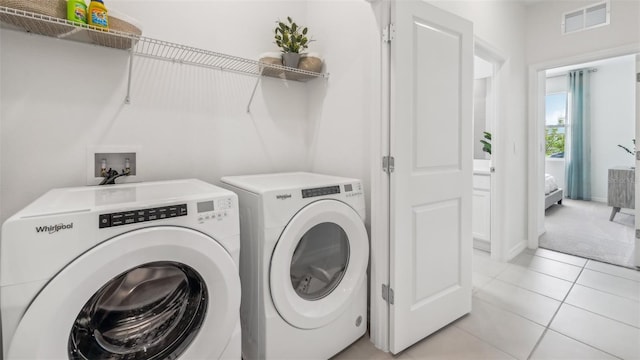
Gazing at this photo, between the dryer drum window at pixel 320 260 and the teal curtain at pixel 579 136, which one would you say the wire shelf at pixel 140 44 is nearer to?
the dryer drum window at pixel 320 260

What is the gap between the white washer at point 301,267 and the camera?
1226 mm

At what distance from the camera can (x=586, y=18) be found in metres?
2.60

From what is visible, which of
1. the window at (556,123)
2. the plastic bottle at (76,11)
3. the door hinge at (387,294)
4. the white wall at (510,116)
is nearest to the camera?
the plastic bottle at (76,11)

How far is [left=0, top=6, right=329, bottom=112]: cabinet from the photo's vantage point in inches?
45.6

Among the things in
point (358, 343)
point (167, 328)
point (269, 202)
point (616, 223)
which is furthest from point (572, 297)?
point (616, 223)

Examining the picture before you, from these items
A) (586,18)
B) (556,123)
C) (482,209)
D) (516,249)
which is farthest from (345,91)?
(556,123)

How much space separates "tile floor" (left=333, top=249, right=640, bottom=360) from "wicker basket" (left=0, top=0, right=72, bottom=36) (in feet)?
6.63

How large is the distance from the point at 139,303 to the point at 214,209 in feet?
1.54

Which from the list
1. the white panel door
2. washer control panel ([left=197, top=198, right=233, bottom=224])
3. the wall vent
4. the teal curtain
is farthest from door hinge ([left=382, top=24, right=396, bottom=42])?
the teal curtain

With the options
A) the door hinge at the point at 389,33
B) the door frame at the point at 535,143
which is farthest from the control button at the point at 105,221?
the door frame at the point at 535,143

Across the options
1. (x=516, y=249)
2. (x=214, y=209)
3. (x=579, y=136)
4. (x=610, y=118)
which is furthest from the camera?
(x=579, y=136)

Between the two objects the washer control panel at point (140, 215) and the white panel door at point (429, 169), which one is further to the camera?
the white panel door at point (429, 169)

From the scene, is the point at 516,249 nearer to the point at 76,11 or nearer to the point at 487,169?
the point at 487,169

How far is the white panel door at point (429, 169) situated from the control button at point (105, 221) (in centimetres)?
118
